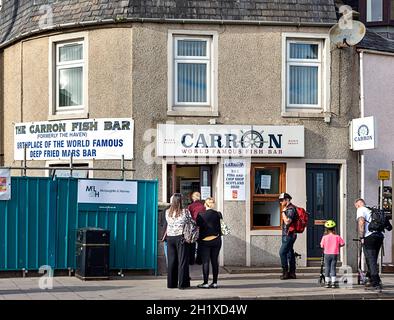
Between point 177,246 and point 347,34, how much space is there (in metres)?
7.41

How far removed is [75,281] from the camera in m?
17.7

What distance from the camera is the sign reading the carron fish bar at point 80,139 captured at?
806 inches

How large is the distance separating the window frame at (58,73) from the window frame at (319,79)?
475cm

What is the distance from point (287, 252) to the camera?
18500mm

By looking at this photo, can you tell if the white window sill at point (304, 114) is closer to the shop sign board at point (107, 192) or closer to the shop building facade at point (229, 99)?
the shop building facade at point (229, 99)

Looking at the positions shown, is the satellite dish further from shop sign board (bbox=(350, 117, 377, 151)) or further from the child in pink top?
the child in pink top

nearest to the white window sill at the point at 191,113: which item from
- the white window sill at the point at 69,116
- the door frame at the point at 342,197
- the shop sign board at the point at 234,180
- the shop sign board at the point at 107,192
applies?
the shop sign board at the point at 234,180

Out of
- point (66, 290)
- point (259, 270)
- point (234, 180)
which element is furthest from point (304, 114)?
point (66, 290)

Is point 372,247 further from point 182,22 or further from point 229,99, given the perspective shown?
point 182,22

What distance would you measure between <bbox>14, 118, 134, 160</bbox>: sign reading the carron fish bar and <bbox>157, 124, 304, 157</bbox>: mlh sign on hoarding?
867 mm

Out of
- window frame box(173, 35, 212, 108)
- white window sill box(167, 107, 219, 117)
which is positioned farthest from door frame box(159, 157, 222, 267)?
window frame box(173, 35, 212, 108)

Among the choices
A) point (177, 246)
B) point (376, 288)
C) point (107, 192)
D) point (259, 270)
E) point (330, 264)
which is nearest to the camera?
point (177, 246)
